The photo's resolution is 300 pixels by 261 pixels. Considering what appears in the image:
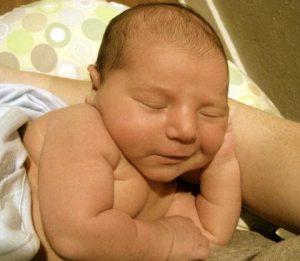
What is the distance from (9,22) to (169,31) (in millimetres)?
552

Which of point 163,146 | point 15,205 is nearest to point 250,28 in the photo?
point 163,146

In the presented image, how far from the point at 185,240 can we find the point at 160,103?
0.76ft

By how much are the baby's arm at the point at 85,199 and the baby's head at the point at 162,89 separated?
38 mm

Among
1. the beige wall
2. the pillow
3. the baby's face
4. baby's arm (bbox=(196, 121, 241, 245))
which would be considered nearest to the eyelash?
the baby's face

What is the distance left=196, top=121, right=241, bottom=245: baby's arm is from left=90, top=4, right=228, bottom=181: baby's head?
0.10 meters

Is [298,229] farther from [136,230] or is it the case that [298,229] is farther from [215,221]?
[136,230]

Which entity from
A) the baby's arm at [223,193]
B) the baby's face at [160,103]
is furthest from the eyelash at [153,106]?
the baby's arm at [223,193]

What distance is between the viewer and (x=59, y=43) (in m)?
1.16

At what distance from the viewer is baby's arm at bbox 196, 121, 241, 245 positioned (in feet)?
2.87

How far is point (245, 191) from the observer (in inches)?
35.6

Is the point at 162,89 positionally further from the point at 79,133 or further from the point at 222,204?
the point at 222,204

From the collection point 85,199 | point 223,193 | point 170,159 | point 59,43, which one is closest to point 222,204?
point 223,193

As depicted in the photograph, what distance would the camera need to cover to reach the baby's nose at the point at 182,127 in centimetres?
73

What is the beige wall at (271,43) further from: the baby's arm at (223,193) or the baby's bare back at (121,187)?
the baby's bare back at (121,187)
